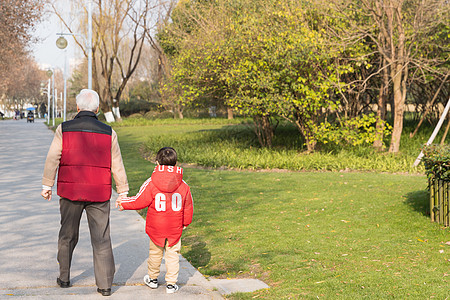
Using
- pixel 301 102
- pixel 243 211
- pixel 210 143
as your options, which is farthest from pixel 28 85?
pixel 243 211

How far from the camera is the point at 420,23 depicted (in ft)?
55.2

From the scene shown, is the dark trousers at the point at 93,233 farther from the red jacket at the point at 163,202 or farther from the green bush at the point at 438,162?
the green bush at the point at 438,162

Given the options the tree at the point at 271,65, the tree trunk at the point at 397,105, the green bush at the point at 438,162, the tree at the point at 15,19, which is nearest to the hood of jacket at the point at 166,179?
the green bush at the point at 438,162

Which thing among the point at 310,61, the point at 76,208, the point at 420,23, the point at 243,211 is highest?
the point at 420,23

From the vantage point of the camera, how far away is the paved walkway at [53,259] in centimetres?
488

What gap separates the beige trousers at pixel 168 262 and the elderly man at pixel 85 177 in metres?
0.38

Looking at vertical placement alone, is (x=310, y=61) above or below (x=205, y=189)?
above

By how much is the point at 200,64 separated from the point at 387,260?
1395 centimetres

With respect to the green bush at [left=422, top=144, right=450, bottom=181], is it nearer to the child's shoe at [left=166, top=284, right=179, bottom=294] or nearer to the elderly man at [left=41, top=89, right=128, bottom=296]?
the child's shoe at [left=166, top=284, right=179, bottom=294]

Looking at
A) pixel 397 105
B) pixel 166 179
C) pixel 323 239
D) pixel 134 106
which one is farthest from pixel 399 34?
pixel 134 106

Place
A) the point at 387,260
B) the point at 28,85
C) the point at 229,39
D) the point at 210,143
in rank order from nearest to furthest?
the point at 387,260 < the point at 229,39 < the point at 210,143 < the point at 28,85

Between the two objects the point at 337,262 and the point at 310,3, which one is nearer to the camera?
the point at 337,262

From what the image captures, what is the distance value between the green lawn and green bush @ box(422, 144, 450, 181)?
723mm

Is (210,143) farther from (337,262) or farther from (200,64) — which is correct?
(337,262)
